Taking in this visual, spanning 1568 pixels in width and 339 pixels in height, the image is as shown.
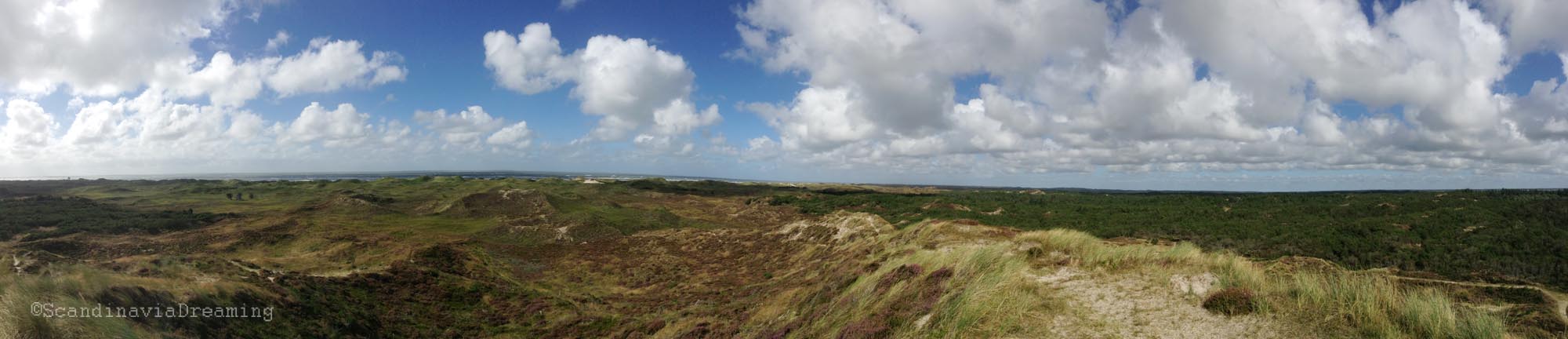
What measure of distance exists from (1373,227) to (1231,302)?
31050 millimetres

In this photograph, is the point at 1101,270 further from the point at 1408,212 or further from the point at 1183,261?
the point at 1408,212

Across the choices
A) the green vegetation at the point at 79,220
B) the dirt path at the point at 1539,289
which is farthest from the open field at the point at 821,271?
→ the green vegetation at the point at 79,220

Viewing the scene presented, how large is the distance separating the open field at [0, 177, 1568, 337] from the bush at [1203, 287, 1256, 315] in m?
0.03

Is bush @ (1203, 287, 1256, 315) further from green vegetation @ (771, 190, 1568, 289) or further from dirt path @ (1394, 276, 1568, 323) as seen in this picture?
green vegetation @ (771, 190, 1568, 289)

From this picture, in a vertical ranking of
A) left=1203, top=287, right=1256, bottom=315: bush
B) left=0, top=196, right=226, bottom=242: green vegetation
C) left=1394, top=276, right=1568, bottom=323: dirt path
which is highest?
left=1203, top=287, right=1256, bottom=315: bush

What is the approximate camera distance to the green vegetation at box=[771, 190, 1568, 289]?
20.7 metres

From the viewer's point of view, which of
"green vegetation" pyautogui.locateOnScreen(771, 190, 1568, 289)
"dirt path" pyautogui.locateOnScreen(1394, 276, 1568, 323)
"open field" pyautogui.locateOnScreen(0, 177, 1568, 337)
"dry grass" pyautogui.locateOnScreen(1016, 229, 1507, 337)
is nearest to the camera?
"dry grass" pyautogui.locateOnScreen(1016, 229, 1507, 337)

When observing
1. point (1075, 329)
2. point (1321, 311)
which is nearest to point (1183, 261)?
point (1321, 311)

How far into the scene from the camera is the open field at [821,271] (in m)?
9.37

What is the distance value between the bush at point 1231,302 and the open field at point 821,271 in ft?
0.10

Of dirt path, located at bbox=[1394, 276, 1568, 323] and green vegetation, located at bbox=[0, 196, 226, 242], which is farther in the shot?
green vegetation, located at bbox=[0, 196, 226, 242]

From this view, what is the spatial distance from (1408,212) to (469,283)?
53902mm

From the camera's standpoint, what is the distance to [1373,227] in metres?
28.6

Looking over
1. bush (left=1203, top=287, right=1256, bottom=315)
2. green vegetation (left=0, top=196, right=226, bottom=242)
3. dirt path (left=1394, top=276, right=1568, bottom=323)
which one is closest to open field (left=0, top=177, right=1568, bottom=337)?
bush (left=1203, top=287, right=1256, bottom=315)
